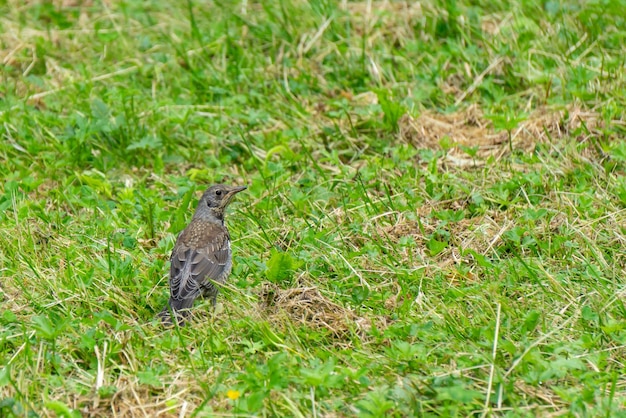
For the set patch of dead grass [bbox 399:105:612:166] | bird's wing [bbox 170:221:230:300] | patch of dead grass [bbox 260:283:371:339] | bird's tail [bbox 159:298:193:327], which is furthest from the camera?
patch of dead grass [bbox 399:105:612:166]

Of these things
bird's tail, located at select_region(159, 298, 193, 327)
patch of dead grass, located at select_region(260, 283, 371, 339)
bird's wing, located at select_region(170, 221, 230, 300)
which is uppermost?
patch of dead grass, located at select_region(260, 283, 371, 339)

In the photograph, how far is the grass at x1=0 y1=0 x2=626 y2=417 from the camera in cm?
534

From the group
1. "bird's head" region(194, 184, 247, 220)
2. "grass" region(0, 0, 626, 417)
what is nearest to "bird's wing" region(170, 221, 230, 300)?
"grass" region(0, 0, 626, 417)

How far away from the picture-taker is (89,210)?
7672mm

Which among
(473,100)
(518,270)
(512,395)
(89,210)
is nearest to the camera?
(512,395)

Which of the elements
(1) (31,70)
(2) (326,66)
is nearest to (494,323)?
(2) (326,66)

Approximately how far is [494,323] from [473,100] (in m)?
3.44

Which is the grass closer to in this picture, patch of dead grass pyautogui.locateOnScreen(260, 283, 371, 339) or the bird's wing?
patch of dead grass pyautogui.locateOnScreen(260, 283, 371, 339)

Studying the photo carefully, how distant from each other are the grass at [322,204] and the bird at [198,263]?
0.13 meters

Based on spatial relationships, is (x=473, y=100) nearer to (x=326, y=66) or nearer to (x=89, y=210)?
(x=326, y=66)

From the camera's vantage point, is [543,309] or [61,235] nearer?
[543,309]

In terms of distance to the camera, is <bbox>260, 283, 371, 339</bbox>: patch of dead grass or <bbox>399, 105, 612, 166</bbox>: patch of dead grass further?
<bbox>399, 105, 612, 166</bbox>: patch of dead grass

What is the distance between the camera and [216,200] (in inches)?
286

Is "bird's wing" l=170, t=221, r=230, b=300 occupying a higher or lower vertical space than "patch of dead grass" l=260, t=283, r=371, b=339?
lower
